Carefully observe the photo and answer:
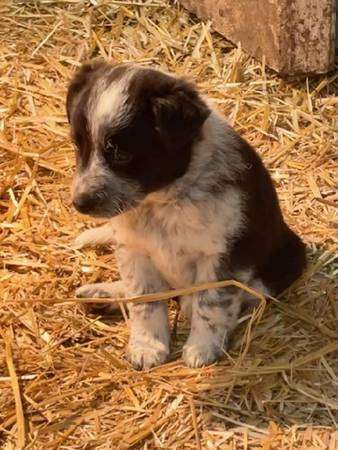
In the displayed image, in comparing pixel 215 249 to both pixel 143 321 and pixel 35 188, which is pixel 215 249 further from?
pixel 35 188

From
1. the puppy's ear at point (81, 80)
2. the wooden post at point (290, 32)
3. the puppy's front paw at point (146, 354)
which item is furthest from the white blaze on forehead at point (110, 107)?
the wooden post at point (290, 32)

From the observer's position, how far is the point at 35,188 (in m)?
6.42

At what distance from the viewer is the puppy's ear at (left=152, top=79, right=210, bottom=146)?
14.5 feet

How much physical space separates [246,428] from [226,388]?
0.28 m

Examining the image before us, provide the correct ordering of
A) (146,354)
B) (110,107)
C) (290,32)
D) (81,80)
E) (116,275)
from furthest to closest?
(290,32) < (116,275) < (146,354) < (81,80) < (110,107)

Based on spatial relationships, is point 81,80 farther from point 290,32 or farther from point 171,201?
point 290,32

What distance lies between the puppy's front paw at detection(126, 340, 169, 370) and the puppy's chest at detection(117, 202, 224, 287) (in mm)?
360

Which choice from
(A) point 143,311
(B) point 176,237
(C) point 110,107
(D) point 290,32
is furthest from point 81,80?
(D) point 290,32

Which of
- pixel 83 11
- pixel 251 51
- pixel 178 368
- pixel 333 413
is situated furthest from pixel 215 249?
pixel 83 11

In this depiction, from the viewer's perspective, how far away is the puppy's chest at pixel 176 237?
4.79 meters

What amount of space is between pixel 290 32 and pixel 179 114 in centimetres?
290

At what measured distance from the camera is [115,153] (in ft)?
14.6

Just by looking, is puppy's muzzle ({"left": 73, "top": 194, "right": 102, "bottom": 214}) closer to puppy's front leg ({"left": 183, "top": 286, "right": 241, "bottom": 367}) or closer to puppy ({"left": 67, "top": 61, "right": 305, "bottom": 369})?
puppy ({"left": 67, "top": 61, "right": 305, "bottom": 369})

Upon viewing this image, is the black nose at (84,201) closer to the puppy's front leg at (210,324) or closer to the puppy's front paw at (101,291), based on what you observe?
the puppy's front leg at (210,324)
